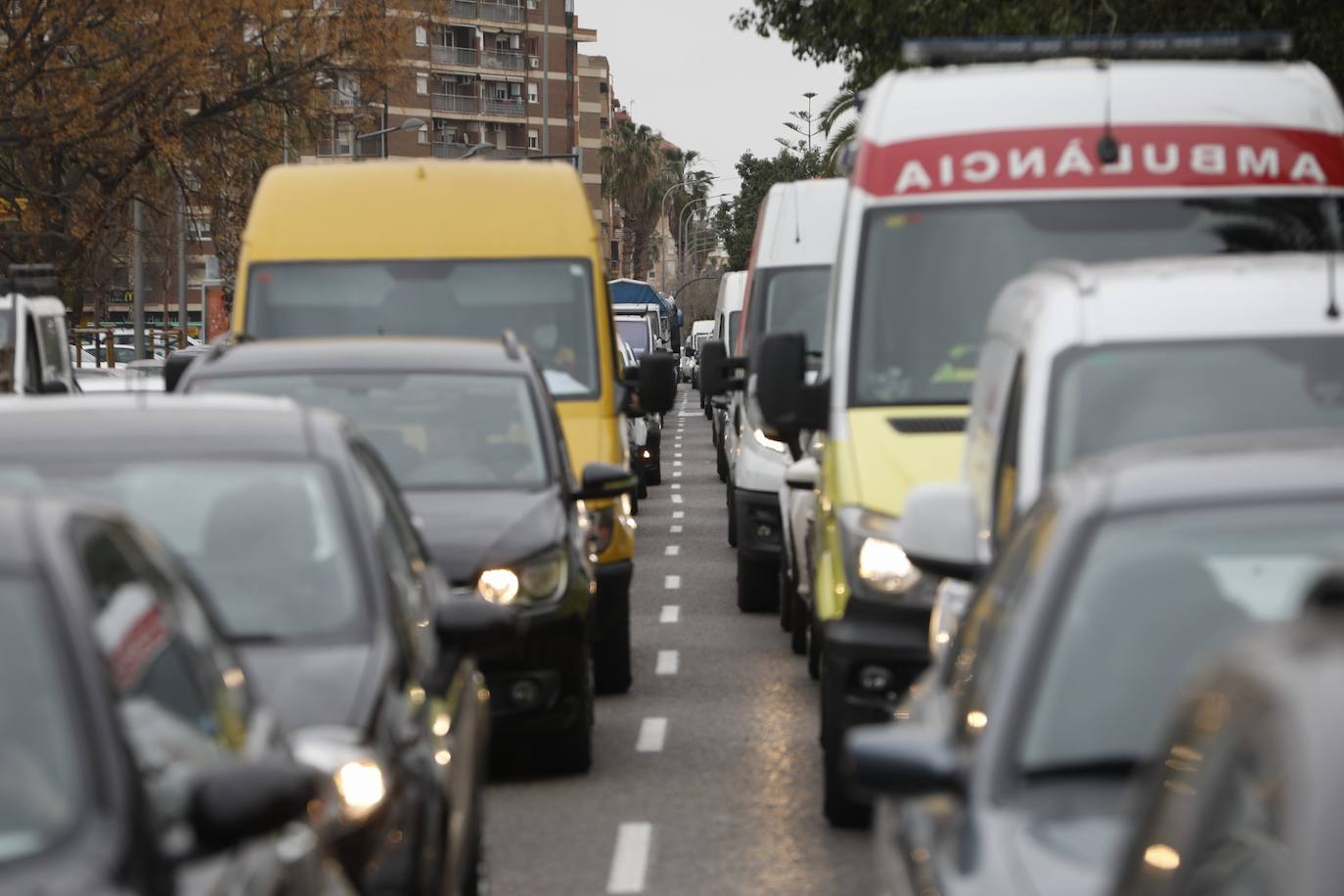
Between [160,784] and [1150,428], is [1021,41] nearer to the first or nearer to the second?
[1150,428]

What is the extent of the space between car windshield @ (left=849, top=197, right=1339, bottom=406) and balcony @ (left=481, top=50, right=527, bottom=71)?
120 metres

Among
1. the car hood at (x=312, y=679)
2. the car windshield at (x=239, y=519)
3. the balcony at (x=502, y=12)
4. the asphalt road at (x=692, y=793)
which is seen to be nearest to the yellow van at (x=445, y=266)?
the asphalt road at (x=692, y=793)

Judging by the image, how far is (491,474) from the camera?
10688 mm

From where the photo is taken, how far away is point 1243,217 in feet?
33.1

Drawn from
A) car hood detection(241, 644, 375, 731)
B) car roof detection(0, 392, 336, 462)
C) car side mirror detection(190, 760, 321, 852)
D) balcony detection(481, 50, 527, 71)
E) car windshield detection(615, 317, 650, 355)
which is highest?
balcony detection(481, 50, 527, 71)

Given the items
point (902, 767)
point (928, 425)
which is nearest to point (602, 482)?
point (928, 425)

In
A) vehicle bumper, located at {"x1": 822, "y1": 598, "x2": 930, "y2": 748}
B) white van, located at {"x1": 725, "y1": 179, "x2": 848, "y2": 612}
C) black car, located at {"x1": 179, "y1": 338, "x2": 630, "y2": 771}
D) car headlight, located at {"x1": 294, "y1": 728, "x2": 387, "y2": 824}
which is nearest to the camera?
car headlight, located at {"x1": 294, "y1": 728, "x2": 387, "y2": 824}

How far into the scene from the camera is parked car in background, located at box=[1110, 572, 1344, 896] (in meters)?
2.42

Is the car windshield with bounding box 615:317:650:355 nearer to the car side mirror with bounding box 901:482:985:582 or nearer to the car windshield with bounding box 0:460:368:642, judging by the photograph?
the car side mirror with bounding box 901:482:985:582

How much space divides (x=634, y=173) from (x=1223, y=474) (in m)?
127

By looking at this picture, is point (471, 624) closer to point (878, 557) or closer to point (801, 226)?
point (878, 557)

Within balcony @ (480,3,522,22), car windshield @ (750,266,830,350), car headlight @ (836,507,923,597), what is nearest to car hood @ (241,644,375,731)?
car headlight @ (836,507,923,597)

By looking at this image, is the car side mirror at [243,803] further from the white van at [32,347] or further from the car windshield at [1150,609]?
the white van at [32,347]

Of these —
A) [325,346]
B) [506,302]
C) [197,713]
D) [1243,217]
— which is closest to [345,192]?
[506,302]
